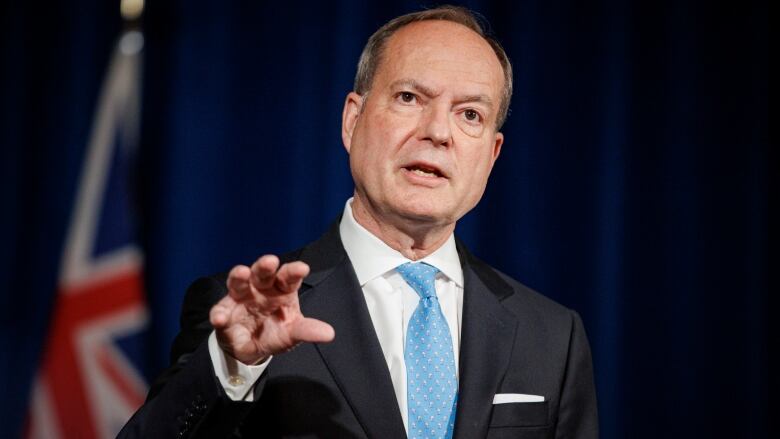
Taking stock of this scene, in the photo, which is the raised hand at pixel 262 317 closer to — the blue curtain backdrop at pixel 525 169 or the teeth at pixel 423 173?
the teeth at pixel 423 173

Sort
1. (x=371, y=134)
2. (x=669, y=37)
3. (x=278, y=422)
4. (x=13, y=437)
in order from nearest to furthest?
1. (x=278, y=422)
2. (x=371, y=134)
3. (x=13, y=437)
4. (x=669, y=37)

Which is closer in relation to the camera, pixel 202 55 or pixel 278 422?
pixel 278 422

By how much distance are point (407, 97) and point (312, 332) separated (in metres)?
0.56

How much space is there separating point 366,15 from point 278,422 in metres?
1.52

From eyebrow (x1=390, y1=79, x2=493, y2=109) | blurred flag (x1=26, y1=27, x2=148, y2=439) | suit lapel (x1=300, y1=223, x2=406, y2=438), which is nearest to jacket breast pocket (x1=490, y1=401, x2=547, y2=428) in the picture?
suit lapel (x1=300, y1=223, x2=406, y2=438)

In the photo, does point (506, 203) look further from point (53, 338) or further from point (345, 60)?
Result: point (53, 338)

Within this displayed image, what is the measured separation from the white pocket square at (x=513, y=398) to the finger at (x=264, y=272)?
50 centimetres

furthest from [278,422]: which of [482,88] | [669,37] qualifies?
[669,37]

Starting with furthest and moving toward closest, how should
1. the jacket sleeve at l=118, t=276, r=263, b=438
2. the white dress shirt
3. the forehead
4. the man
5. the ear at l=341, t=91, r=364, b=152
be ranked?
the ear at l=341, t=91, r=364, b=152 < the forehead < the white dress shirt < the man < the jacket sleeve at l=118, t=276, r=263, b=438

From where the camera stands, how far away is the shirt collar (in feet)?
4.68

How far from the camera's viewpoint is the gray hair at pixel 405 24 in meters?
1.56

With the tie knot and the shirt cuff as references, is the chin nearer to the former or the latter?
the tie knot

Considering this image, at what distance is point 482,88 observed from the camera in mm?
1500

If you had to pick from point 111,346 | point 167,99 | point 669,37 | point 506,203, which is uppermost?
point 669,37
